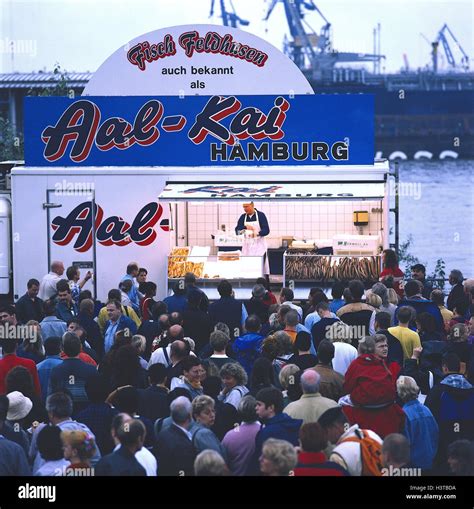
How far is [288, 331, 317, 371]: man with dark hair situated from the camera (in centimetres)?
1179

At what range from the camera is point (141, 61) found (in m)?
22.9

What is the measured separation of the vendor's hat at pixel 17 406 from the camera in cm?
1043

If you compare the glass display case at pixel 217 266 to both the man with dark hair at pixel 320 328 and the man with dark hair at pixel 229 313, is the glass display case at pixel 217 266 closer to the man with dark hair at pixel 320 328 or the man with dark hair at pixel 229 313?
the man with dark hair at pixel 229 313

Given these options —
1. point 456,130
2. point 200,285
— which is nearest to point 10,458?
point 200,285

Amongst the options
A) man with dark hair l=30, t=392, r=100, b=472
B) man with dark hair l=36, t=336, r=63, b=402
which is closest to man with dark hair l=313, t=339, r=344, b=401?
man with dark hair l=30, t=392, r=100, b=472

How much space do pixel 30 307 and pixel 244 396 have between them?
685 centimetres

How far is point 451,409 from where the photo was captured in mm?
10727

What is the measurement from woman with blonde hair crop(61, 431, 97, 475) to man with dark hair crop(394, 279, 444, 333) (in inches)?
229

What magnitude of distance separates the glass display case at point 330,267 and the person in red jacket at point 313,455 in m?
11.4

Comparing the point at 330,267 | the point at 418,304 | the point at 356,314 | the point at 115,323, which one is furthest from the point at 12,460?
the point at 330,267

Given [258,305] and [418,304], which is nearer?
[418,304]

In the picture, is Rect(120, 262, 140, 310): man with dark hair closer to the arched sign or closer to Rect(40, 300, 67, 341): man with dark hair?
Rect(40, 300, 67, 341): man with dark hair
